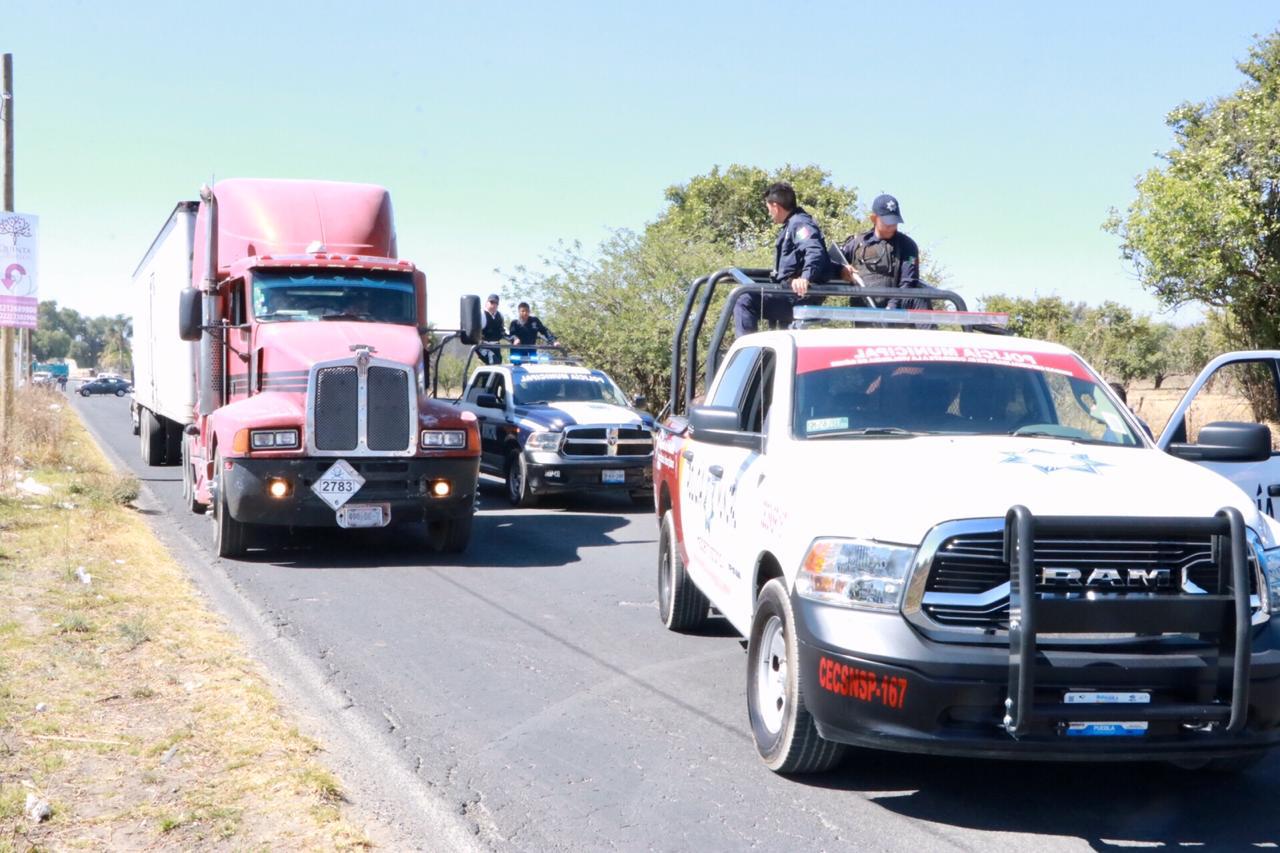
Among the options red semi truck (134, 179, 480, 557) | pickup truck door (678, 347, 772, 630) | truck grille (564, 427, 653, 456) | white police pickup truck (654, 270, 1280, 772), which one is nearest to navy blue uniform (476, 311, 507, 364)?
truck grille (564, 427, 653, 456)

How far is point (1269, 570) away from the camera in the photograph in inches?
186

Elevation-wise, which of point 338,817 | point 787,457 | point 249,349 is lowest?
point 338,817

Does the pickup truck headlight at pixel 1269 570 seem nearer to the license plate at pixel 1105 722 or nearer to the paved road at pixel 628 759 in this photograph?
the license plate at pixel 1105 722

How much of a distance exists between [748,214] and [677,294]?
17.2 metres

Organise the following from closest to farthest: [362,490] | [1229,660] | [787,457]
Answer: [1229,660]
[787,457]
[362,490]

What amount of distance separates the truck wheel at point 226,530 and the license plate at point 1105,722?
28.1 ft

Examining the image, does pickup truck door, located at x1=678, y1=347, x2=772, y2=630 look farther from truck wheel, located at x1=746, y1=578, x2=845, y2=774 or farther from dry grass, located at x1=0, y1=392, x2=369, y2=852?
dry grass, located at x1=0, y1=392, x2=369, y2=852

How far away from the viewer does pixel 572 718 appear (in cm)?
637

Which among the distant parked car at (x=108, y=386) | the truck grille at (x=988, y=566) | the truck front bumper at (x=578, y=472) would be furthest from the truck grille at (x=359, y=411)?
the distant parked car at (x=108, y=386)

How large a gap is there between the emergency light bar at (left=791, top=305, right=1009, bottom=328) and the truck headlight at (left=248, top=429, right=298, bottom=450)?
560 cm

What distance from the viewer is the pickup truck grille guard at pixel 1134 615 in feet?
14.4

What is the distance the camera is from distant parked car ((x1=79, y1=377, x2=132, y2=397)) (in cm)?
8931

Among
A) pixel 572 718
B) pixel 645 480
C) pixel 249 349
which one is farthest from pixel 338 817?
pixel 645 480

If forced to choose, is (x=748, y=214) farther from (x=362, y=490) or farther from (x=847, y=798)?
(x=847, y=798)
